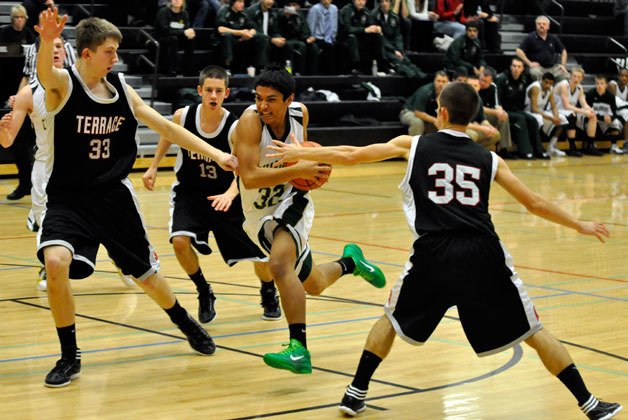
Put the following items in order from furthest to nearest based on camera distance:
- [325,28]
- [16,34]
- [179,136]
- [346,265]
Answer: [325,28], [16,34], [346,265], [179,136]

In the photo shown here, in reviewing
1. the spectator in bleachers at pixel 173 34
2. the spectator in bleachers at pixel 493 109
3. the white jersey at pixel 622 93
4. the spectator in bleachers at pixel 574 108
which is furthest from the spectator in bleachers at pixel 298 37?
the white jersey at pixel 622 93

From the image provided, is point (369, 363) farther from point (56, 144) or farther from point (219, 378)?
point (56, 144)

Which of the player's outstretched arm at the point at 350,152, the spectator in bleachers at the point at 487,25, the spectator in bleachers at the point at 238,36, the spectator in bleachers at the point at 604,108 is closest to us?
the player's outstretched arm at the point at 350,152

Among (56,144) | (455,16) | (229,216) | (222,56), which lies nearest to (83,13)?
(222,56)

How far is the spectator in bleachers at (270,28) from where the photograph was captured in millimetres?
16938

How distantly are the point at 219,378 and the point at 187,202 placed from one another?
1.82 meters

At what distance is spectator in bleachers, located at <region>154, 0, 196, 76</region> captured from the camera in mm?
16156

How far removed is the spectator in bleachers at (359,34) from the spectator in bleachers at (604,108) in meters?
4.27

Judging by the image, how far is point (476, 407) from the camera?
4930 millimetres

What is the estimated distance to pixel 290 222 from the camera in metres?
5.75

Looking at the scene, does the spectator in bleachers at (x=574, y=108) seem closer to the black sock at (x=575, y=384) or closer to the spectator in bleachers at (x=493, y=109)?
the spectator in bleachers at (x=493, y=109)

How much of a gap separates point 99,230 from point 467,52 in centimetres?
1400

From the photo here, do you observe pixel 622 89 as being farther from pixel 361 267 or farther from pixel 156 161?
pixel 156 161

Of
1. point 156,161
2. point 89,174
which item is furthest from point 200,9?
point 89,174
